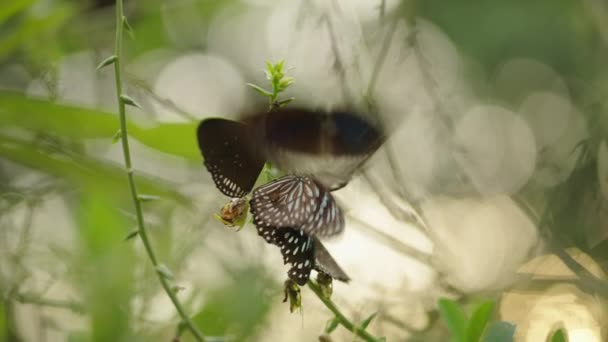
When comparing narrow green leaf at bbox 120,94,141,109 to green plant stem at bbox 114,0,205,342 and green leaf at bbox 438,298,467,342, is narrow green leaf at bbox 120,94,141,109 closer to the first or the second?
green plant stem at bbox 114,0,205,342

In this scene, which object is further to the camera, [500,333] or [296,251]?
[500,333]

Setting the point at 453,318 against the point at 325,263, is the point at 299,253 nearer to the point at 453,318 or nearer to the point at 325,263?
the point at 325,263

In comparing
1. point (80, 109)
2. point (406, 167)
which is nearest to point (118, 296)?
point (80, 109)

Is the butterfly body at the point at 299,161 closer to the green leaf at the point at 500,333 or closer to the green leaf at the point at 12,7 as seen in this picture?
the green leaf at the point at 500,333

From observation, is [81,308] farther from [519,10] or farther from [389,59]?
[519,10]

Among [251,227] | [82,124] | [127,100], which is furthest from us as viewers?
[251,227]

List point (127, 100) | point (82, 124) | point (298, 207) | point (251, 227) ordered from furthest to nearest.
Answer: point (251, 227), point (82, 124), point (127, 100), point (298, 207)

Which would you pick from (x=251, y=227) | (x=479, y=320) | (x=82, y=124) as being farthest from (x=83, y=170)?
(x=479, y=320)

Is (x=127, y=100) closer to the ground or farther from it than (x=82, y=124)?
farther from it
